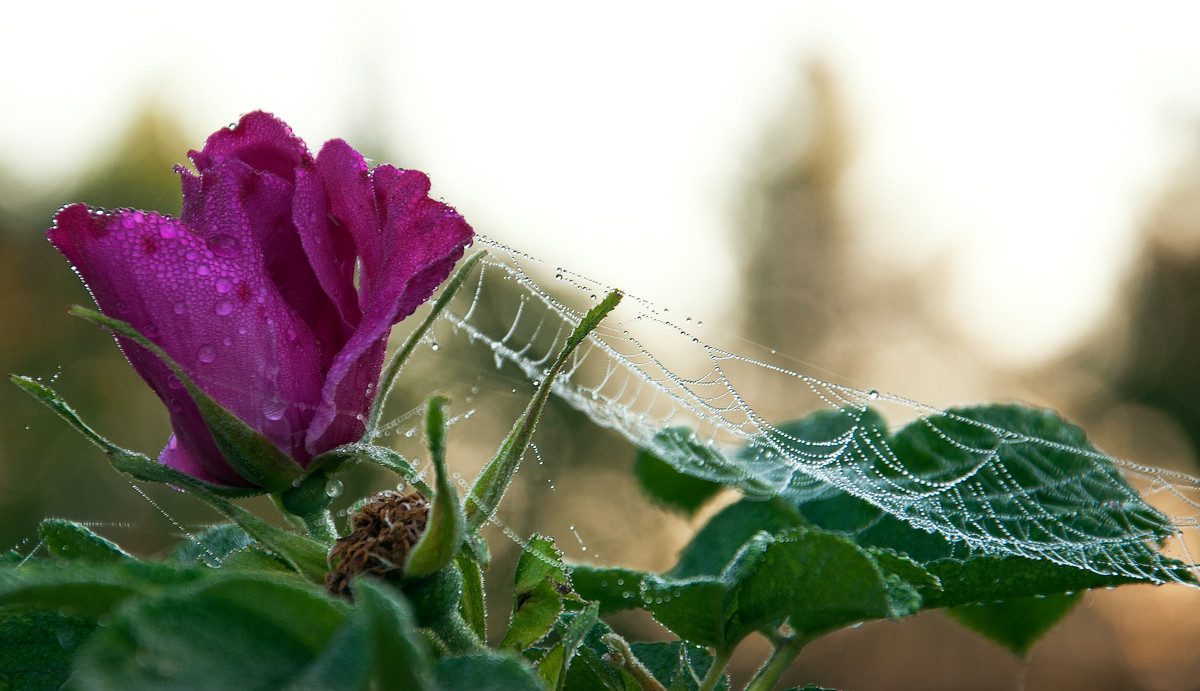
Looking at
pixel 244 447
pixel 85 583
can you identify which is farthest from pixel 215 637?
pixel 244 447

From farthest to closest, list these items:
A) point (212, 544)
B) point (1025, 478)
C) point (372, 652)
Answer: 1. point (1025, 478)
2. point (212, 544)
3. point (372, 652)

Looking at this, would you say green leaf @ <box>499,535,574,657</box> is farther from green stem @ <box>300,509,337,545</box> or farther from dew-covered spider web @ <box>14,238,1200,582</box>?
dew-covered spider web @ <box>14,238,1200,582</box>

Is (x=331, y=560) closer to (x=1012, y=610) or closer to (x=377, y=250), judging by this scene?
(x=377, y=250)

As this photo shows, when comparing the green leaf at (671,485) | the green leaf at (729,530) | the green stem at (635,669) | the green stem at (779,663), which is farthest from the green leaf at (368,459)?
the green leaf at (671,485)

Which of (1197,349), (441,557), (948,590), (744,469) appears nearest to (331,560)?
(441,557)

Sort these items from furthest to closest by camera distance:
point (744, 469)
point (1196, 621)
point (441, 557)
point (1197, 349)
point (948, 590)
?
1. point (1197, 349)
2. point (1196, 621)
3. point (744, 469)
4. point (948, 590)
5. point (441, 557)

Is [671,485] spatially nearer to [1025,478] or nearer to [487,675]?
[1025,478]

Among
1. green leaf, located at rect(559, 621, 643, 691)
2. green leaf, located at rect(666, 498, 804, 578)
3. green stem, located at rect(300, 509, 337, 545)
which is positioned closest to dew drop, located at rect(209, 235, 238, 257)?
green stem, located at rect(300, 509, 337, 545)
